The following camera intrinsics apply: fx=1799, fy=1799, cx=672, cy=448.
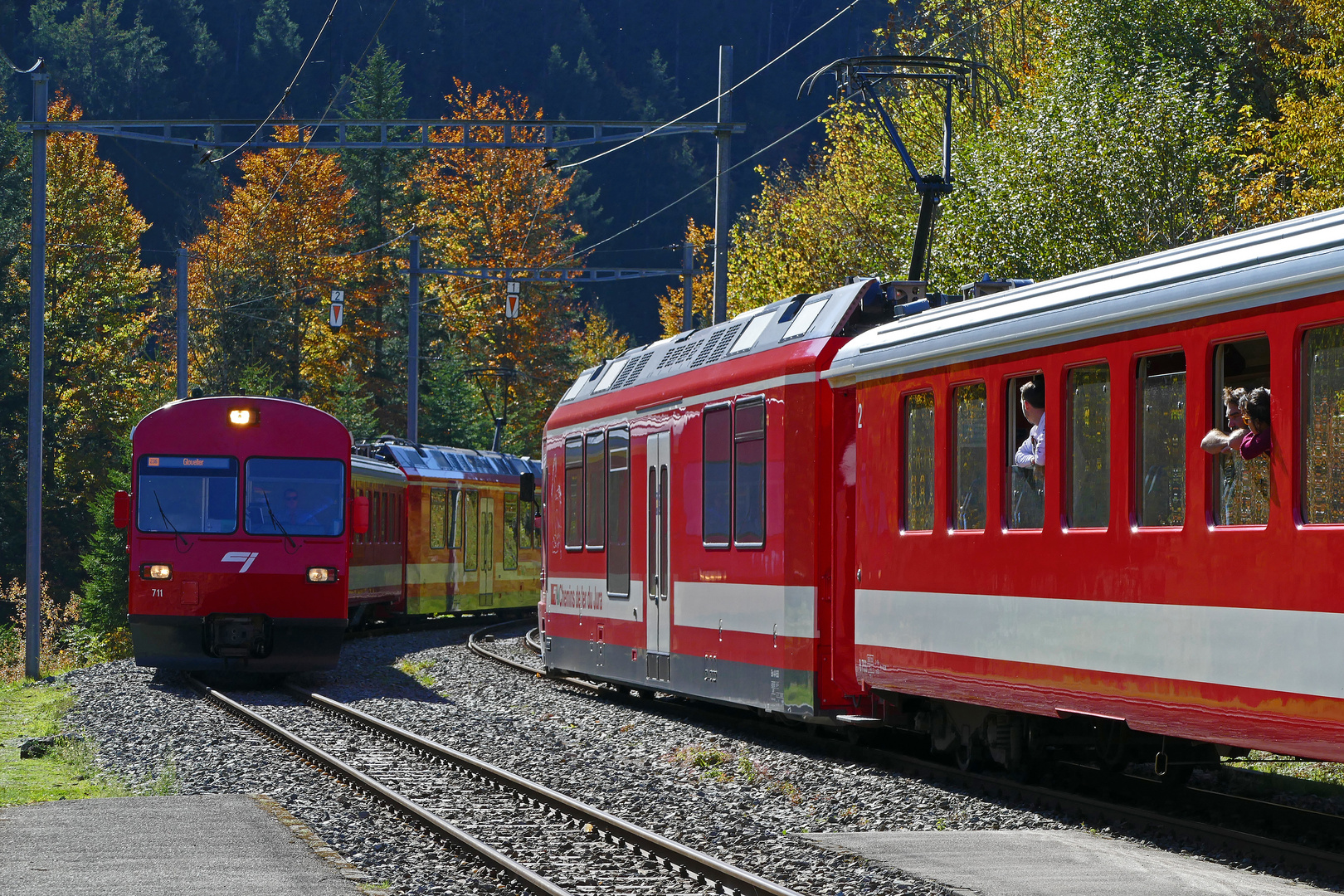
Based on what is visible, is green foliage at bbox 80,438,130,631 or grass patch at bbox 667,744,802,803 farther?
green foliage at bbox 80,438,130,631

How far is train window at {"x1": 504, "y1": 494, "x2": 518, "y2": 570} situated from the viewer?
34656mm

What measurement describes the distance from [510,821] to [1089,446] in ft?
12.6

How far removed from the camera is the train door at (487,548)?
33.7 m

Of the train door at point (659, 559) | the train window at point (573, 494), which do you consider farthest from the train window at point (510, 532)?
the train door at point (659, 559)

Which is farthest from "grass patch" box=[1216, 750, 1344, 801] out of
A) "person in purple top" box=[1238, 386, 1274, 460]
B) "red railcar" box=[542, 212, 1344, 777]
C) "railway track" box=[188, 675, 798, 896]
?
"railway track" box=[188, 675, 798, 896]

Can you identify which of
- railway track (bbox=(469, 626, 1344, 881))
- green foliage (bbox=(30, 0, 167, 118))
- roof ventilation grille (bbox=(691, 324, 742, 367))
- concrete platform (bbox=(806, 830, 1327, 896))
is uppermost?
green foliage (bbox=(30, 0, 167, 118))

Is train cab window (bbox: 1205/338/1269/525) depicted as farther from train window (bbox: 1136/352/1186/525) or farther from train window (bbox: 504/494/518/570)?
train window (bbox: 504/494/518/570)

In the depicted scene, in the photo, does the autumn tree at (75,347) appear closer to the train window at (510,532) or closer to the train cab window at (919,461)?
the train window at (510,532)

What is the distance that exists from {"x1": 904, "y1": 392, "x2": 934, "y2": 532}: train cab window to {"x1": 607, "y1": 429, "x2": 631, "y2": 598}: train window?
5201mm

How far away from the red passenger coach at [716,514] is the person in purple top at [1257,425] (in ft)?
14.2

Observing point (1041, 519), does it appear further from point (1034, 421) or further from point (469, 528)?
point (469, 528)

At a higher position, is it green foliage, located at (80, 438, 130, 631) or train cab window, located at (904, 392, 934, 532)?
train cab window, located at (904, 392, 934, 532)

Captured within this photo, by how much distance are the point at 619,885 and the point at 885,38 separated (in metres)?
35.2

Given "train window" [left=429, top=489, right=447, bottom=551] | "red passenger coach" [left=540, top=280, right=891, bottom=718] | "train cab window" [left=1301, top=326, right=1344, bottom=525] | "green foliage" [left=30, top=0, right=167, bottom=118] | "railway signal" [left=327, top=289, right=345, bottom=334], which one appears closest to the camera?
"train cab window" [left=1301, top=326, right=1344, bottom=525]
